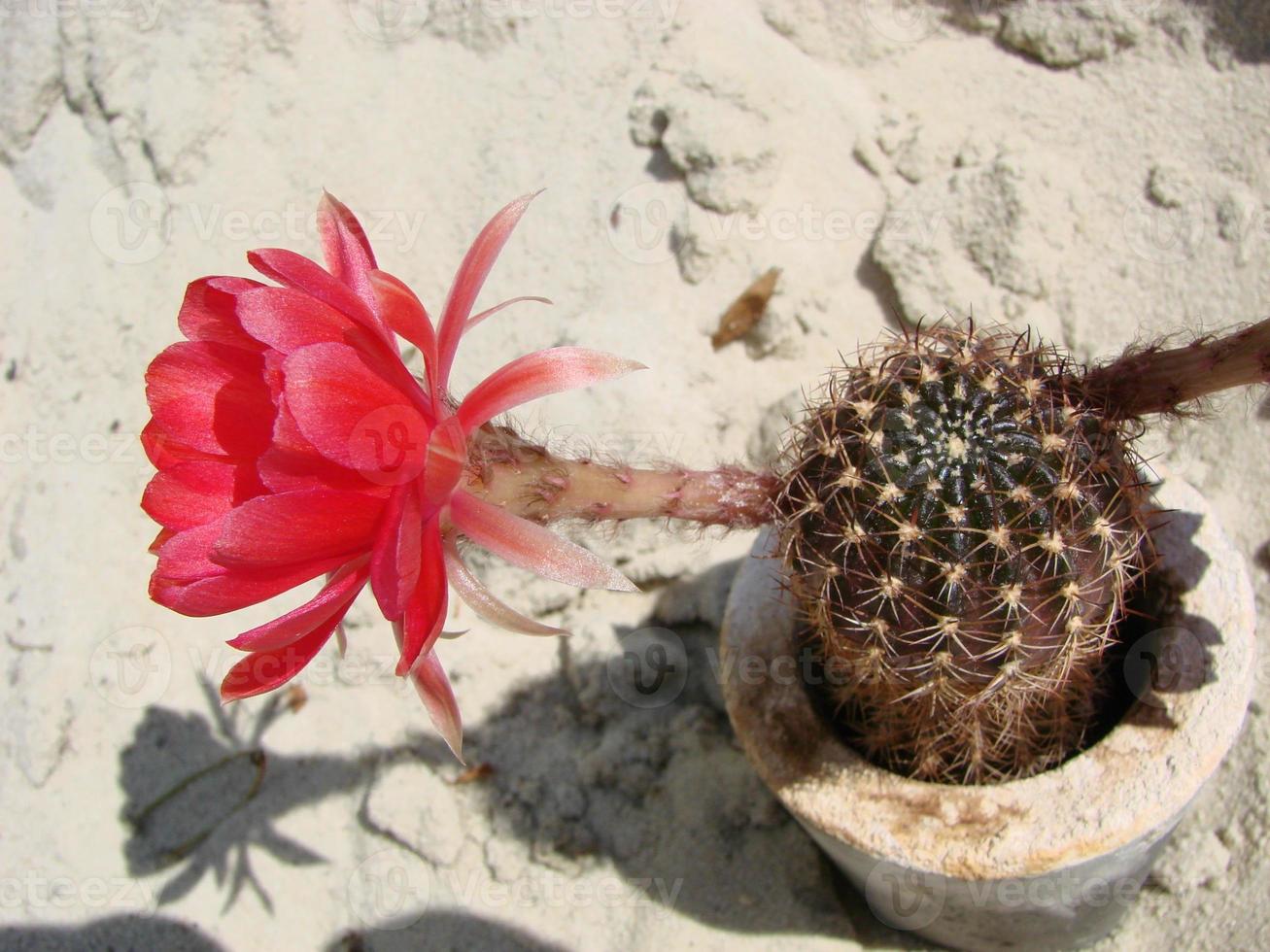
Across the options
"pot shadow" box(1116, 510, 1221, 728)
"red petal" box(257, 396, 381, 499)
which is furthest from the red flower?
"pot shadow" box(1116, 510, 1221, 728)

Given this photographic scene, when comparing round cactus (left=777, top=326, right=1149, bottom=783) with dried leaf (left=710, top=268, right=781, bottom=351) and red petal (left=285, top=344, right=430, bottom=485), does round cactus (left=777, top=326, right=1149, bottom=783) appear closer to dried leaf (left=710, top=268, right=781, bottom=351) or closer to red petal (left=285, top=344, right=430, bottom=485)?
red petal (left=285, top=344, right=430, bottom=485)

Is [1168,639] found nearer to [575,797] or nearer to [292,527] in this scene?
[575,797]

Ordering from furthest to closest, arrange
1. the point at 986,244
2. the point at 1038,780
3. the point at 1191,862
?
the point at 986,244 → the point at 1191,862 → the point at 1038,780

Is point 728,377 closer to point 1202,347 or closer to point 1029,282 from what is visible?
point 1029,282

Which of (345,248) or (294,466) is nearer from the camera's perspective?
(294,466)

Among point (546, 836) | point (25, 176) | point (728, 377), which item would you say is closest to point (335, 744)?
point (546, 836)

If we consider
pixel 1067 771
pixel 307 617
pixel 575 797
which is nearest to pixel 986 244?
pixel 1067 771
